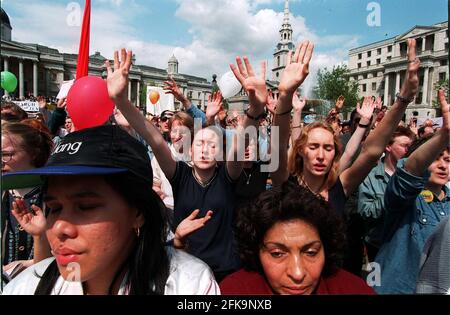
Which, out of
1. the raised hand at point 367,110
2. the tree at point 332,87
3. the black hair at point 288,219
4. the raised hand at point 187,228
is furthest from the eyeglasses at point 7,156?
the tree at point 332,87

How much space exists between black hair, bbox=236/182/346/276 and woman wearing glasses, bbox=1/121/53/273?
0.99m

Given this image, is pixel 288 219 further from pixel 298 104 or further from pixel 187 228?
pixel 298 104

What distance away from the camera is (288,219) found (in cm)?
142

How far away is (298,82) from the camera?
1748mm

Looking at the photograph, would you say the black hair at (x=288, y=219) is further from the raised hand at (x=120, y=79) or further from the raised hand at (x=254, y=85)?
the raised hand at (x=120, y=79)

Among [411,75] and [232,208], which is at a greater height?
[411,75]

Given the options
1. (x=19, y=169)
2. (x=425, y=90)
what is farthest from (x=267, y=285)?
(x=425, y=90)

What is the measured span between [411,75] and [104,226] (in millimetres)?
1814

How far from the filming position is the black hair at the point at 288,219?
1.43m

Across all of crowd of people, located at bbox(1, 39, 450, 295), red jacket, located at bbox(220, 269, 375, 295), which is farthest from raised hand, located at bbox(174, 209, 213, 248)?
red jacket, located at bbox(220, 269, 375, 295)

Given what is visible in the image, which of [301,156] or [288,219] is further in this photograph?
[301,156]

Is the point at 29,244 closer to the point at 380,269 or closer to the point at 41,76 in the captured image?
the point at 380,269

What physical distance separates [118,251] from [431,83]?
62.9 m
